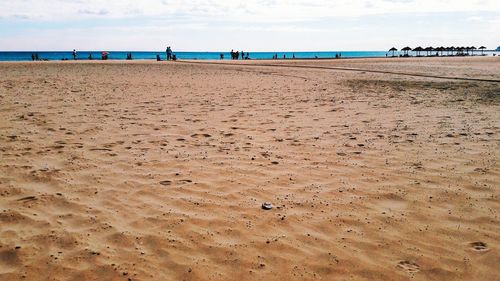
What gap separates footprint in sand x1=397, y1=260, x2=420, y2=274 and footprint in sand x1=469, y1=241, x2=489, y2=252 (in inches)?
28.0

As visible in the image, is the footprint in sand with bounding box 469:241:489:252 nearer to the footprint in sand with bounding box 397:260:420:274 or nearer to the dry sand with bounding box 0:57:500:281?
the dry sand with bounding box 0:57:500:281

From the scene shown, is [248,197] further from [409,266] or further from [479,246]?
[479,246]

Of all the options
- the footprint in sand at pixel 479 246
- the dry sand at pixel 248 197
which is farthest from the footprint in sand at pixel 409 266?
the footprint in sand at pixel 479 246

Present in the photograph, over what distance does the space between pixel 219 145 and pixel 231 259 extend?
11.5ft

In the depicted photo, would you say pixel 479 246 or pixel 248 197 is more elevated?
pixel 248 197

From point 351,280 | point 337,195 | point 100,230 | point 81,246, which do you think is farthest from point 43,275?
point 337,195

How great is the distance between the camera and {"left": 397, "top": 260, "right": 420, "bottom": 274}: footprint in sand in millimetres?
3076

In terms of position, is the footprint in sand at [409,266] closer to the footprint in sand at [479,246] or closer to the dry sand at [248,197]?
the dry sand at [248,197]

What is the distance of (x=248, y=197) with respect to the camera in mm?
4445

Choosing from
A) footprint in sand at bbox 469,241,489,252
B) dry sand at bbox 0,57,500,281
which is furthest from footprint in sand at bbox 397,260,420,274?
footprint in sand at bbox 469,241,489,252

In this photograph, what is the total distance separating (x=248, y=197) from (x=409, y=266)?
1978 millimetres

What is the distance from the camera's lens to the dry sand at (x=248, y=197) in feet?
10.4

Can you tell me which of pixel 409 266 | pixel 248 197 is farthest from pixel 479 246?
pixel 248 197

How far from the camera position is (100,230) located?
3656mm
